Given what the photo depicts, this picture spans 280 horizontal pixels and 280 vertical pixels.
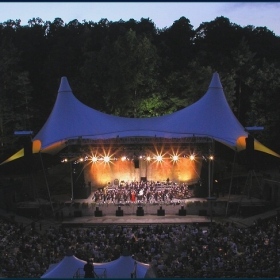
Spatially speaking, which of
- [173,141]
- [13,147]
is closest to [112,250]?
[173,141]

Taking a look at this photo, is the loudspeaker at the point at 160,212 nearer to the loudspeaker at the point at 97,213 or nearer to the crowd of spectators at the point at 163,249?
the loudspeaker at the point at 97,213

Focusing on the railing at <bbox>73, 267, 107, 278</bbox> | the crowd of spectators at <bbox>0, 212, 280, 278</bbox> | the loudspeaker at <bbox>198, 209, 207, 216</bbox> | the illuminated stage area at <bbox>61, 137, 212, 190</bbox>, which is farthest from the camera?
the illuminated stage area at <bbox>61, 137, 212, 190</bbox>

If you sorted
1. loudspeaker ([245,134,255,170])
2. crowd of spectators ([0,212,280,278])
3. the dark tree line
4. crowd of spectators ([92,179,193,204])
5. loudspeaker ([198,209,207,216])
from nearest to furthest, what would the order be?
crowd of spectators ([0,212,280,278]) → loudspeaker ([245,134,255,170]) → loudspeaker ([198,209,207,216]) → crowd of spectators ([92,179,193,204]) → the dark tree line

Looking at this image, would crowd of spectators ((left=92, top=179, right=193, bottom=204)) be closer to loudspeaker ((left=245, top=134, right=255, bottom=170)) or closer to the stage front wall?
the stage front wall

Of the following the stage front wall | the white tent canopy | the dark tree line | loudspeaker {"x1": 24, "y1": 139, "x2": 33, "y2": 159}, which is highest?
the dark tree line

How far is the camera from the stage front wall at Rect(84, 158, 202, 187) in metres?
28.2

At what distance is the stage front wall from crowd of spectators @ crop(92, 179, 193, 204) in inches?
69.9

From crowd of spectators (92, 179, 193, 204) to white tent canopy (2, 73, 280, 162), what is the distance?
3.00m

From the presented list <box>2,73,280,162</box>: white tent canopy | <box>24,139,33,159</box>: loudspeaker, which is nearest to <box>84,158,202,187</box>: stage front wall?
<box>2,73,280,162</box>: white tent canopy

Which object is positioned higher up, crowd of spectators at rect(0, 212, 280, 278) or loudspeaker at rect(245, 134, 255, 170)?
loudspeaker at rect(245, 134, 255, 170)

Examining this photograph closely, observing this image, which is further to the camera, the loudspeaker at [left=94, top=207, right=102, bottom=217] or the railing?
the loudspeaker at [left=94, top=207, right=102, bottom=217]

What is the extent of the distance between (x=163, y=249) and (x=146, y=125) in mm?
10940

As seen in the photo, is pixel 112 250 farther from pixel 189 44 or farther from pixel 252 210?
pixel 189 44

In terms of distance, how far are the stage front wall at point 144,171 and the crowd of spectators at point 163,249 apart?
9.00 m
